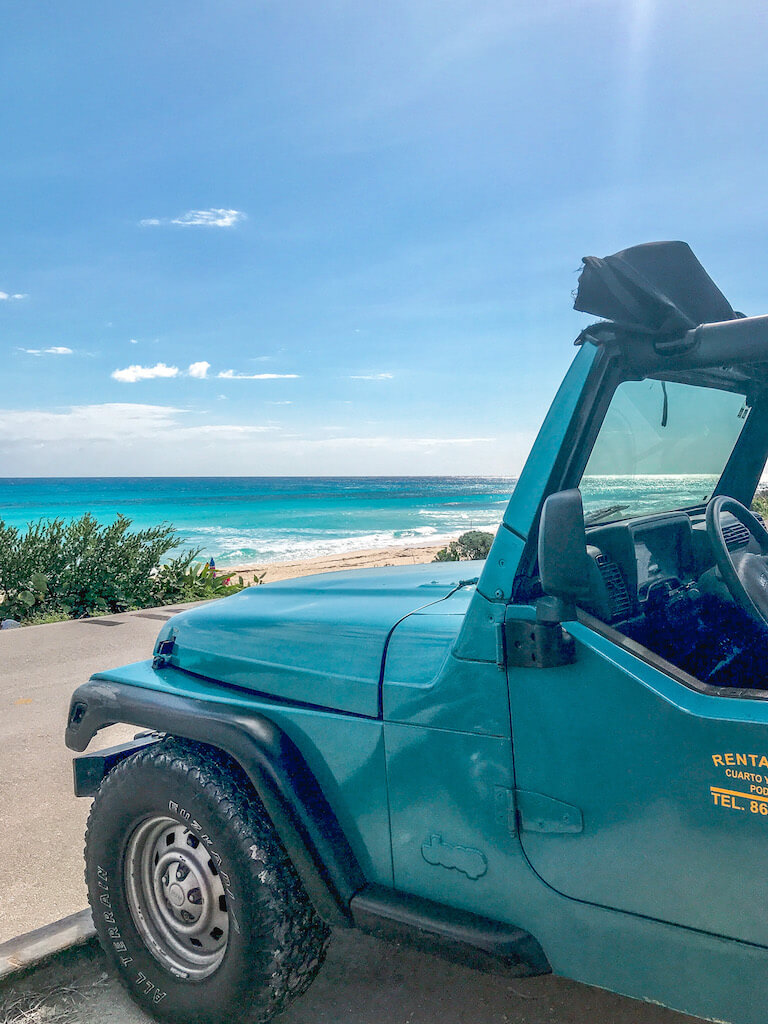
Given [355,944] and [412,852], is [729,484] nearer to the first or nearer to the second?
[412,852]

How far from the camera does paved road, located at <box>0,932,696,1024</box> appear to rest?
2531mm

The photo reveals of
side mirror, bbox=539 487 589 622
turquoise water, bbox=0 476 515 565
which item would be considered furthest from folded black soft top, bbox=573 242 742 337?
turquoise water, bbox=0 476 515 565

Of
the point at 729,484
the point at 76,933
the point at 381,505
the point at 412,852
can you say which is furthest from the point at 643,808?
the point at 381,505

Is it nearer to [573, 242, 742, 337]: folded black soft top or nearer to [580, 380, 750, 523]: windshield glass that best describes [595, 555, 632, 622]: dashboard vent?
[580, 380, 750, 523]: windshield glass

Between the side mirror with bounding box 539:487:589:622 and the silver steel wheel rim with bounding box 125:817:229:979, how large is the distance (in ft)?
4.65

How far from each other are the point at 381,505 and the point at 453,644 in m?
67.3

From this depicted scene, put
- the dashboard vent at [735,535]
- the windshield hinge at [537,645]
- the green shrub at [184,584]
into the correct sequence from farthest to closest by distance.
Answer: the green shrub at [184,584]
the dashboard vent at [735,535]
the windshield hinge at [537,645]

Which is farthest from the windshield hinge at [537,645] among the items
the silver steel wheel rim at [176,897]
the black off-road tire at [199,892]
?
the silver steel wheel rim at [176,897]

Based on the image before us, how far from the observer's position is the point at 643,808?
1.78 metres

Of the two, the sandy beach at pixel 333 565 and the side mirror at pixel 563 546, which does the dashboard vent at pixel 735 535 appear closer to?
the side mirror at pixel 563 546

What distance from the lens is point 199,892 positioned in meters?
2.44

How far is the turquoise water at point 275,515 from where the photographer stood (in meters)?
39.4

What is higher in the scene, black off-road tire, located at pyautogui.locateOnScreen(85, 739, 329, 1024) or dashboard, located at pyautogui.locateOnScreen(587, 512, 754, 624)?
dashboard, located at pyautogui.locateOnScreen(587, 512, 754, 624)

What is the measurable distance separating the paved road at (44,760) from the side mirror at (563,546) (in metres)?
2.61
